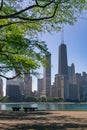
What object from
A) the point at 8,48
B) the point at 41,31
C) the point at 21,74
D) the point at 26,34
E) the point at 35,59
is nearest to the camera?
the point at 41,31

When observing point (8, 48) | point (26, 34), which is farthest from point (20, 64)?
point (26, 34)

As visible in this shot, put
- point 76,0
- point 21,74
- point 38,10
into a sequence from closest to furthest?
1. point 76,0
2. point 38,10
3. point 21,74

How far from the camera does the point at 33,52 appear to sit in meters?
30.0

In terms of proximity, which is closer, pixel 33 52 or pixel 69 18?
pixel 69 18

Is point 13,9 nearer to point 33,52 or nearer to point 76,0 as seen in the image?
point 76,0

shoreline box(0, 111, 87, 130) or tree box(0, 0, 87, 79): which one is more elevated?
tree box(0, 0, 87, 79)

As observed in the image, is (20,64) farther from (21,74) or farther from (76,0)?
(76,0)

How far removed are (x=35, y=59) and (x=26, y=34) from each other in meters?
5.33

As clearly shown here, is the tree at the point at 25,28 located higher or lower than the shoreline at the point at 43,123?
higher

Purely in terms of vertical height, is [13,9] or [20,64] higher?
[13,9]

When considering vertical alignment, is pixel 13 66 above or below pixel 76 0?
below

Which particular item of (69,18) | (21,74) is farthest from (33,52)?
(69,18)

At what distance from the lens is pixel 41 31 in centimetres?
2520

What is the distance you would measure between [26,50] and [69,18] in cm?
753
